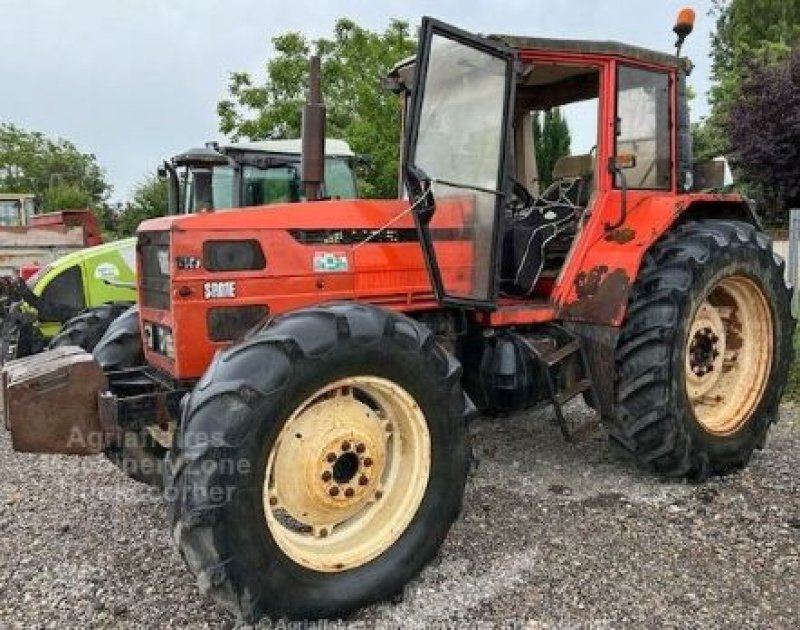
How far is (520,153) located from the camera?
5.19 m

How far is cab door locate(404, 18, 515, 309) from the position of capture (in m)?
3.66

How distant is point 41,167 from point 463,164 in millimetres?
51596

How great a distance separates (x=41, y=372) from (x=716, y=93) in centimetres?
2470

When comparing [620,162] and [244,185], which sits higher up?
[244,185]

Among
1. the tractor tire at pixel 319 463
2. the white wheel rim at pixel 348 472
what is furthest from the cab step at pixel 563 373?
the white wheel rim at pixel 348 472

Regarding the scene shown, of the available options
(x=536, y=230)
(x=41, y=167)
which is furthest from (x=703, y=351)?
(x=41, y=167)

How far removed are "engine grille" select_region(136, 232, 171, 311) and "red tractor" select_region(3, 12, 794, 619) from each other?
0.02m

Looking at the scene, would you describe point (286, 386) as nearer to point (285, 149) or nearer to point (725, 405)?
point (725, 405)

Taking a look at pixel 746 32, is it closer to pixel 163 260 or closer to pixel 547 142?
pixel 547 142

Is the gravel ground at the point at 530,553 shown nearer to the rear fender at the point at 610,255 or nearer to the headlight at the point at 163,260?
the rear fender at the point at 610,255

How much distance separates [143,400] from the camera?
324cm

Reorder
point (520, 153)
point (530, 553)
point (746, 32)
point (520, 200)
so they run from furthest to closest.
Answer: point (746, 32), point (520, 153), point (520, 200), point (530, 553)

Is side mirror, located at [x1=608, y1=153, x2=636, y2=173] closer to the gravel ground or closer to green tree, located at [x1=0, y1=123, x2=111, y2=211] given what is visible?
the gravel ground

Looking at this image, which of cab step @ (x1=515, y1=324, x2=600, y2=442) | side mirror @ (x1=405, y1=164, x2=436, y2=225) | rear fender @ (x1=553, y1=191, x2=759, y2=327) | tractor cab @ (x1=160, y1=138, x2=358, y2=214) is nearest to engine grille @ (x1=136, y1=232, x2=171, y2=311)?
side mirror @ (x1=405, y1=164, x2=436, y2=225)
